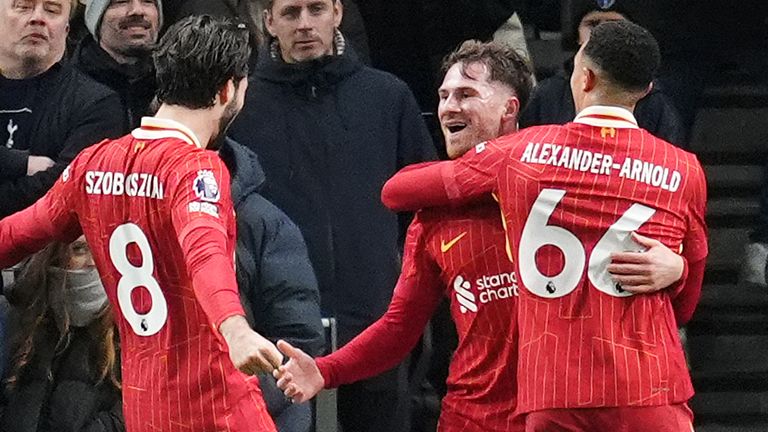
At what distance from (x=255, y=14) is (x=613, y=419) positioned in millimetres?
3406

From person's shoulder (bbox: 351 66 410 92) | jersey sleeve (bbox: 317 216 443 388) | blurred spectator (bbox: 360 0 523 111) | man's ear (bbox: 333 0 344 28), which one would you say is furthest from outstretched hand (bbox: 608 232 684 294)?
blurred spectator (bbox: 360 0 523 111)

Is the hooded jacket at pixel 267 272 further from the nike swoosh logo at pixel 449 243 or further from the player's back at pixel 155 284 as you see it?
the player's back at pixel 155 284

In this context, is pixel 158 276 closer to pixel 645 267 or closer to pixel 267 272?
pixel 267 272

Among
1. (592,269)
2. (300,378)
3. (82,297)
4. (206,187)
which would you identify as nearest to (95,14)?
(82,297)

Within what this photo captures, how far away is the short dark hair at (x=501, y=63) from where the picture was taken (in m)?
5.34

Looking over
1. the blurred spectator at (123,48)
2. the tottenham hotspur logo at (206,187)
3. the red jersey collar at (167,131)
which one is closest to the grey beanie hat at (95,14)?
the blurred spectator at (123,48)

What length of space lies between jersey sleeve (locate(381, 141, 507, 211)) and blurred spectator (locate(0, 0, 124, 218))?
1.55 m

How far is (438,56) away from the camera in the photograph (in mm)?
8109

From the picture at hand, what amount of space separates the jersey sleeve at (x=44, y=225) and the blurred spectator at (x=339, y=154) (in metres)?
1.98

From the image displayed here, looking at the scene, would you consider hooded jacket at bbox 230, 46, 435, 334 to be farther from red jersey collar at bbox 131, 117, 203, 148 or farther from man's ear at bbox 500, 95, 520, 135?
red jersey collar at bbox 131, 117, 203, 148

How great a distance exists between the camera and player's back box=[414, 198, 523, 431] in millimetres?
4996

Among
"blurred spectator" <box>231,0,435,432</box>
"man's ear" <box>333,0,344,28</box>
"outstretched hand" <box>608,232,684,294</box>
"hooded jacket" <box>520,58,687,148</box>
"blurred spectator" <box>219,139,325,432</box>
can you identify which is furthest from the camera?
"hooded jacket" <box>520,58,687,148</box>

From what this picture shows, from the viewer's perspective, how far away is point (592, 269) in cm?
477

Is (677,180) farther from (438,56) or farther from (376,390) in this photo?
(438,56)
